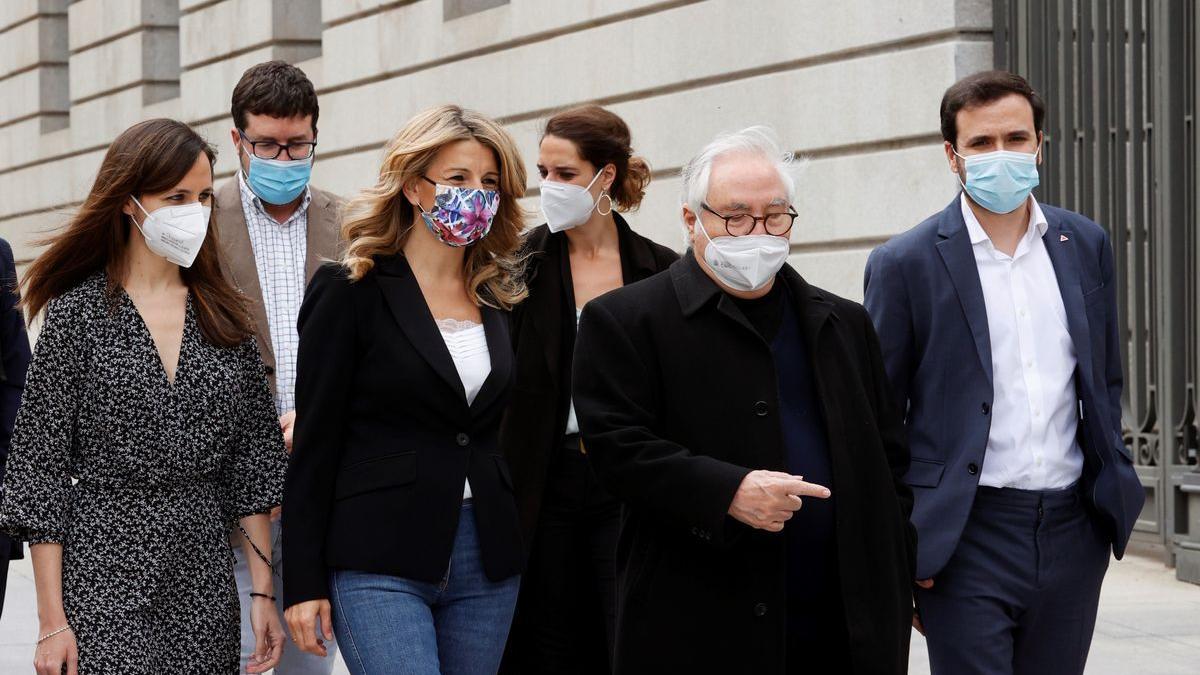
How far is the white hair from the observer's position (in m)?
3.89

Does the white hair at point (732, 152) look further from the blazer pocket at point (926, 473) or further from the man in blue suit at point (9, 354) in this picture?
the man in blue suit at point (9, 354)

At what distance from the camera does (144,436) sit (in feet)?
13.3

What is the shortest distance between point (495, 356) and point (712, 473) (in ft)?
2.68

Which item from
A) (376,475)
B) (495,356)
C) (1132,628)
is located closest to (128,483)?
(376,475)

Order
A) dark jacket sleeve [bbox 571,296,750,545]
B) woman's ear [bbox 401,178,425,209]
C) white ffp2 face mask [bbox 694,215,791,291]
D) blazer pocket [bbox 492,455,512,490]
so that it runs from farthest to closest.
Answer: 1. woman's ear [bbox 401,178,425,209]
2. blazer pocket [bbox 492,455,512,490]
3. white ffp2 face mask [bbox 694,215,791,291]
4. dark jacket sleeve [bbox 571,296,750,545]

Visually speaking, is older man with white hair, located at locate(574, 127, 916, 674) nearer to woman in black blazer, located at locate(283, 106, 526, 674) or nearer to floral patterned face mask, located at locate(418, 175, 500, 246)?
woman in black blazer, located at locate(283, 106, 526, 674)

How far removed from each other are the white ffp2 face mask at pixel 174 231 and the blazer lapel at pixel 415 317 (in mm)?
425

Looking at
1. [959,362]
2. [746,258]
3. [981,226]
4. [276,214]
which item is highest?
[276,214]

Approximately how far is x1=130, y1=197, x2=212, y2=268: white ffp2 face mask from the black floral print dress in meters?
0.14

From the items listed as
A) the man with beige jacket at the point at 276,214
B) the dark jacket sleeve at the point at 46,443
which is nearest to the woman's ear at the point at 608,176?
the man with beige jacket at the point at 276,214

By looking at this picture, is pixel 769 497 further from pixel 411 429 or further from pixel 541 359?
pixel 541 359

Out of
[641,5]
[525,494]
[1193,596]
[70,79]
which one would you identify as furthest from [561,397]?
[70,79]

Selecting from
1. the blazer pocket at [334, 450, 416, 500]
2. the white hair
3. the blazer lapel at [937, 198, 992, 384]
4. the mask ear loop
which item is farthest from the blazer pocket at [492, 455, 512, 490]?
the blazer lapel at [937, 198, 992, 384]

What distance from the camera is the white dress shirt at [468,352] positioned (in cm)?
415
